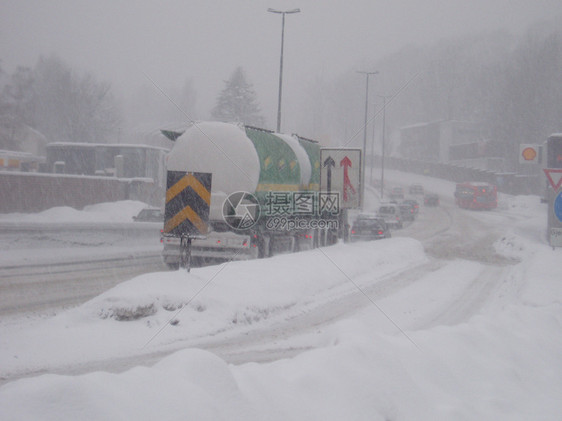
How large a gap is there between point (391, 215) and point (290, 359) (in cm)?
3570

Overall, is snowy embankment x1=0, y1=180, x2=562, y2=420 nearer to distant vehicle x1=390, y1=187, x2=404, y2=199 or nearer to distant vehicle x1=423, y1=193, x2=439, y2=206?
distant vehicle x1=423, y1=193, x2=439, y2=206

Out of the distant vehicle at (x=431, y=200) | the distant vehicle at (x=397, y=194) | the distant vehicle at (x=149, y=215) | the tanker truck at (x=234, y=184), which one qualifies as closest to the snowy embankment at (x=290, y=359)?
the tanker truck at (x=234, y=184)

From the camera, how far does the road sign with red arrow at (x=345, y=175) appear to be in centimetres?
1733

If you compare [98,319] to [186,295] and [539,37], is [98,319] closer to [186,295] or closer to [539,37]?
[186,295]

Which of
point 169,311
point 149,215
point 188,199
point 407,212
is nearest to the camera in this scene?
point 169,311

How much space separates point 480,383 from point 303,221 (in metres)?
13.1

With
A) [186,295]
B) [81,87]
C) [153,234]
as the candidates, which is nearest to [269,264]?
[186,295]

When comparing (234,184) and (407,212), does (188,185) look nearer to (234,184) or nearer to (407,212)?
(234,184)

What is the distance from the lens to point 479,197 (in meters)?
60.2

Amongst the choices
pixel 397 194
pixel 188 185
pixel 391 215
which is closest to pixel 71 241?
pixel 188 185

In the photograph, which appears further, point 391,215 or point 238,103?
point 238,103

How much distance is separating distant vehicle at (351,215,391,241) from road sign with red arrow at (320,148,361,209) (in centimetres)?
878

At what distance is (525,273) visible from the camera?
54.5ft

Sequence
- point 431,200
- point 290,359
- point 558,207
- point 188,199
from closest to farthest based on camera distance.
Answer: point 290,359 → point 558,207 → point 188,199 → point 431,200
